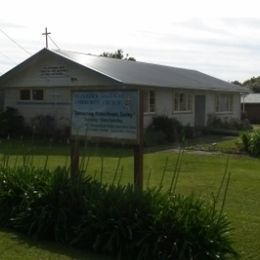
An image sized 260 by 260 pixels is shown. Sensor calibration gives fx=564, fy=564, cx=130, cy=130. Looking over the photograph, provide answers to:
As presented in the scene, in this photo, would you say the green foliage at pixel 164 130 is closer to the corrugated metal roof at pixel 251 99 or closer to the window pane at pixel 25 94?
the window pane at pixel 25 94

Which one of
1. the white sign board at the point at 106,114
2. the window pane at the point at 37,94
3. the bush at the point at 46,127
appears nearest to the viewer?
the white sign board at the point at 106,114

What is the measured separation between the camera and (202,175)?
1452 cm

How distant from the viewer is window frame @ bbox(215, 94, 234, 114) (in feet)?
117

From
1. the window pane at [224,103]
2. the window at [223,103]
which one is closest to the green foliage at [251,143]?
the window at [223,103]

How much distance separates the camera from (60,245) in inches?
280

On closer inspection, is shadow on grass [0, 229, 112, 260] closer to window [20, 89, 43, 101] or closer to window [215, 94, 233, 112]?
window [20, 89, 43, 101]

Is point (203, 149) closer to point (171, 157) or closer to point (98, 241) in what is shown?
point (171, 157)

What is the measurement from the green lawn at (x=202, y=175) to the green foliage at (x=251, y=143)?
0.64m

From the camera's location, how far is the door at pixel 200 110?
32.8 metres

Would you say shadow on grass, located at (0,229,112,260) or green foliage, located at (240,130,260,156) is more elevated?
green foliage, located at (240,130,260,156)

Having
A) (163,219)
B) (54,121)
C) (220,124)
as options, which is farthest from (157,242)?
(220,124)

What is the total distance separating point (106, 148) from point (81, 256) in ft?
48.1

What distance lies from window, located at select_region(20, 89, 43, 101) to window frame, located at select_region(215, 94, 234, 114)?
12201mm

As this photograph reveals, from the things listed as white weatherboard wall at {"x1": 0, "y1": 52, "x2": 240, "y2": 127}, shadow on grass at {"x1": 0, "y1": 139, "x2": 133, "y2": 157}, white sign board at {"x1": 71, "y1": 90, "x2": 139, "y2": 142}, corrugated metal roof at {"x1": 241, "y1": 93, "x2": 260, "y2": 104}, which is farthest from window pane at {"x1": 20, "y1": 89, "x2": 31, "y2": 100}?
corrugated metal roof at {"x1": 241, "y1": 93, "x2": 260, "y2": 104}
